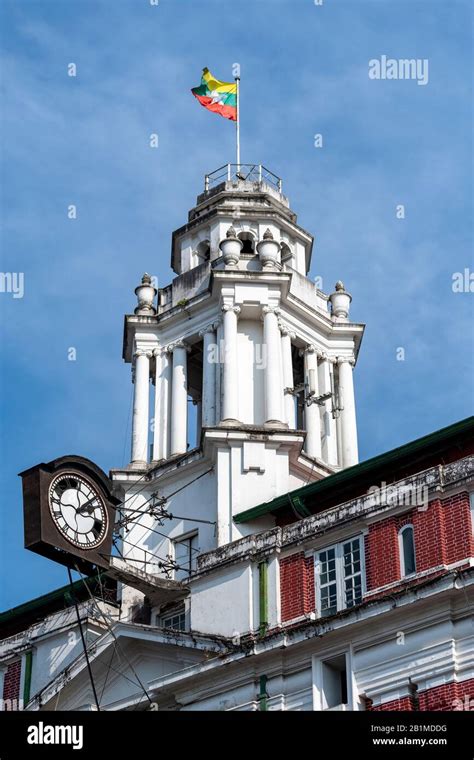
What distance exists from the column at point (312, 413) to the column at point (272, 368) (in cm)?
252

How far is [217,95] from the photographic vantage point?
2968 inches

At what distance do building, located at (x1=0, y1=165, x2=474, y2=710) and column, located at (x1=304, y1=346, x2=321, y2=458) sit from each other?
0.09 metres

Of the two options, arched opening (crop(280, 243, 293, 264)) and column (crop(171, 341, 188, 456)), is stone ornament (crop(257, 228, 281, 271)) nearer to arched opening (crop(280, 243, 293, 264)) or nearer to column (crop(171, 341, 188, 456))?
arched opening (crop(280, 243, 293, 264))

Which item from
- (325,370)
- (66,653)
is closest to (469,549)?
(66,653)

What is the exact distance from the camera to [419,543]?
47.8m

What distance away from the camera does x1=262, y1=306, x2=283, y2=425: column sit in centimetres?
6231

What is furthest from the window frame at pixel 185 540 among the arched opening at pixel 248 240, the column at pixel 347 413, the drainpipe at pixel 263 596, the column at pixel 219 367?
the arched opening at pixel 248 240

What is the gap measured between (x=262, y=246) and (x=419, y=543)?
22.1 meters

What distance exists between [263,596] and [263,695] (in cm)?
349

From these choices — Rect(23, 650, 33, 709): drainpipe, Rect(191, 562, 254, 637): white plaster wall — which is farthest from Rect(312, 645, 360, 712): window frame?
Rect(23, 650, 33, 709): drainpipe

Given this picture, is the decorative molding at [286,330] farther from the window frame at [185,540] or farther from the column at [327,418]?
the window frame at [185,540]

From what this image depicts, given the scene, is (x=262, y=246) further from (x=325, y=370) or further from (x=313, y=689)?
(x=313, y=689)

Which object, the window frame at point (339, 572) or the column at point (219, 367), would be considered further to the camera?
the column at point (219, 367)

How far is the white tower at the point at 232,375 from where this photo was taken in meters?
59.7
